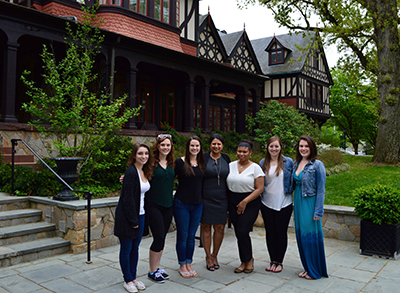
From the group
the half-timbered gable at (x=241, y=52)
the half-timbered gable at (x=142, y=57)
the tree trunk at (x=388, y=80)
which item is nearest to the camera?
the half-timbered gable at (x=142, y=57)

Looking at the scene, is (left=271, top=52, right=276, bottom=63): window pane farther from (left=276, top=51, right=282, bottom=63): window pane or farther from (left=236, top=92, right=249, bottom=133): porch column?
(left=236, top=92, right=249, bottom=133): porch column

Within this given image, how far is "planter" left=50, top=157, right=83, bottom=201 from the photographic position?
6237 millimetres

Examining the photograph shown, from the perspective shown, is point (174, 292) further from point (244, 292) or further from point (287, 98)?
point (287, 98)

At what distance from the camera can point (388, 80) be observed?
13.6m

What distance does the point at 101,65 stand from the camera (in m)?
12.1

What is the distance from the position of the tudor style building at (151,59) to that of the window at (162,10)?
0.04m

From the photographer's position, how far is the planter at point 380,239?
546 centimetres

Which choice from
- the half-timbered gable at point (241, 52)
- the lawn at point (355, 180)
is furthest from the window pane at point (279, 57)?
the lawn at point (355, 180)

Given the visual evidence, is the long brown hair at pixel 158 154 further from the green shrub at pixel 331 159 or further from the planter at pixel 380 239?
the green shrub at pixel 331 159

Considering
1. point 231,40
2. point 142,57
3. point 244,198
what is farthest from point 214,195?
point 231,40

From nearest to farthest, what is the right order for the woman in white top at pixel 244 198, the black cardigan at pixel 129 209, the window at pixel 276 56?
the black cardigan at pixel 129 209 → the woman in white top at pixel 244 198 → the window at pixel 276 56

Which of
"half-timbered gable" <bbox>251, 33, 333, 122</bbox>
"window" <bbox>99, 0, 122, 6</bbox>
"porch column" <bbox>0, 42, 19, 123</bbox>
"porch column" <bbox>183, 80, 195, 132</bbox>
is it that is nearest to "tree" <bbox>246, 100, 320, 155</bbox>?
"porch column" <bbox>183, 80, 195, 132</bbox>

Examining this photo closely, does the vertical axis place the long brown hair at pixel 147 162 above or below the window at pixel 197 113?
below

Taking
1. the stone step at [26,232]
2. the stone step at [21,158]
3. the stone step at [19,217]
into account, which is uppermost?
the stone step at [21,158]
